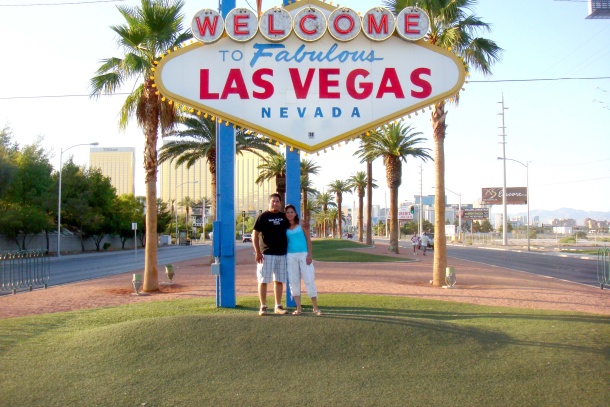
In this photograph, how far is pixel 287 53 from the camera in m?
9.23

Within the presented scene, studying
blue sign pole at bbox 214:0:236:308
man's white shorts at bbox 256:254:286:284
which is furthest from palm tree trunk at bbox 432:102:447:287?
man's white shorts at bbox 256:254:286:284

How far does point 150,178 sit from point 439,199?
7977 mm

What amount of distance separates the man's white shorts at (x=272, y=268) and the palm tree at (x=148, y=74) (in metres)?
7.46

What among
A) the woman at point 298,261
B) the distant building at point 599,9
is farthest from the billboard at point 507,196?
the woman at point 298,261

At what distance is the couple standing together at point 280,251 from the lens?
8.02 m

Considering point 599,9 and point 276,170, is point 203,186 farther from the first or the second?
point 599,9

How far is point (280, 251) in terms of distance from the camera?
26.5ft

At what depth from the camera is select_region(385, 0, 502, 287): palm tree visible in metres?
15.8

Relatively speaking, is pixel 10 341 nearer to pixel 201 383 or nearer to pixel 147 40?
pixel 201 383

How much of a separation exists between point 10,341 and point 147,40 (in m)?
9.70

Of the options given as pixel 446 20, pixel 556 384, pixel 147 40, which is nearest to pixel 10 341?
pixel 556 384

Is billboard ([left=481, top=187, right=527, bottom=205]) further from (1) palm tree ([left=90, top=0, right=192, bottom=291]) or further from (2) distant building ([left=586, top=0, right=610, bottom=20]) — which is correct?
(1) palm tree ([left=90, top=0, right=192, bottom=291])

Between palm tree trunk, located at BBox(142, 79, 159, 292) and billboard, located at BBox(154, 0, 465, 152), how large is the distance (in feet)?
19.6

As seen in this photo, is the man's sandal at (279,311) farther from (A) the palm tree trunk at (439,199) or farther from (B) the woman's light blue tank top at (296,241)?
(A) the palm tree trunk at (439,199)
